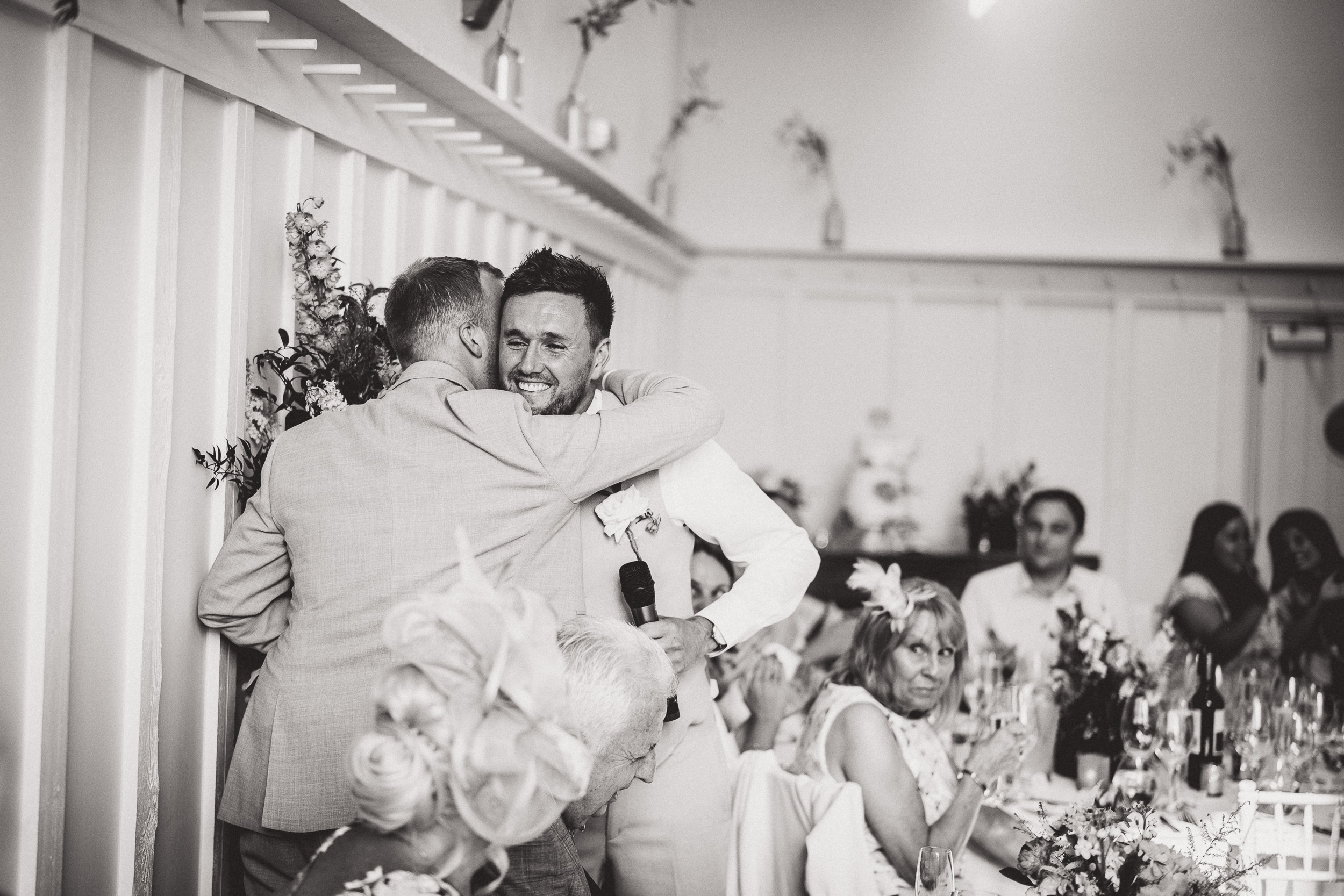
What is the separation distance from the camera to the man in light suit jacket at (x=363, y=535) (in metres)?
2.06

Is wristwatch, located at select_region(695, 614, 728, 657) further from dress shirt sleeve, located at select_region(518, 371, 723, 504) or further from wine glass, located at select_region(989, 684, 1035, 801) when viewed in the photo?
wine glass, located at select_region(989, 684, 1035, 801)

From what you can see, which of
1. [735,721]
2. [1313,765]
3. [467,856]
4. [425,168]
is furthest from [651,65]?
[467,856]

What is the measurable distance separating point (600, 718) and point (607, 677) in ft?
0.19

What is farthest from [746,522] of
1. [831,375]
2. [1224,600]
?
[831,375]

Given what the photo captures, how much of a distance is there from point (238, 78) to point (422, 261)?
19.5 inches

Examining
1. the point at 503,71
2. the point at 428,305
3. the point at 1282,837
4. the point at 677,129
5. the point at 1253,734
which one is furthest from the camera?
the point at 677,129

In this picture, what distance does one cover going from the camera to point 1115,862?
1.93m

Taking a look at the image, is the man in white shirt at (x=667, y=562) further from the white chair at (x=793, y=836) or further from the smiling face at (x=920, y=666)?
the smiling face at (x=920, y=666)

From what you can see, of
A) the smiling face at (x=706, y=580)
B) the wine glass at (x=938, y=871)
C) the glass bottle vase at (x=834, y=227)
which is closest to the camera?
the wine glass at (x=938, y=871)

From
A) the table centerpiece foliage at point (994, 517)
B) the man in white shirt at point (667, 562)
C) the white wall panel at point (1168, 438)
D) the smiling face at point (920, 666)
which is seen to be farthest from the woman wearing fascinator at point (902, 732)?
the white wall panel at point (1168, 438)

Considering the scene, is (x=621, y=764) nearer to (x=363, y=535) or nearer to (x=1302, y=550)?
(x=363, y=535)

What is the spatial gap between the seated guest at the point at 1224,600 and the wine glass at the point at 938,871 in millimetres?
2645

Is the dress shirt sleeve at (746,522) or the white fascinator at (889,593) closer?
the dress shirt sleeve at (746,522)

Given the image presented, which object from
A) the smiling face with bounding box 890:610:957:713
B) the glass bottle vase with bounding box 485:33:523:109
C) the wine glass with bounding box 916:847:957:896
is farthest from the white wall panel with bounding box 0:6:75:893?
the glass bottle vase with bounding box 485:33:523:109
